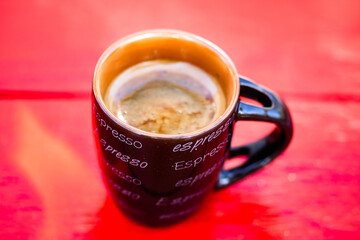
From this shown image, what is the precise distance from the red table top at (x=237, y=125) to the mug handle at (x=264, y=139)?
0.05 metres

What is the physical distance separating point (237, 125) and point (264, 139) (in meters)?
0.12

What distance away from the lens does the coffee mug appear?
49 cm

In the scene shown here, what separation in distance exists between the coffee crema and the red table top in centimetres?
16

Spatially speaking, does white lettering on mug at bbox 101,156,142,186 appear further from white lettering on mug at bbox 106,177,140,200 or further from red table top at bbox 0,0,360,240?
red table top at bbox 0,0,360,240

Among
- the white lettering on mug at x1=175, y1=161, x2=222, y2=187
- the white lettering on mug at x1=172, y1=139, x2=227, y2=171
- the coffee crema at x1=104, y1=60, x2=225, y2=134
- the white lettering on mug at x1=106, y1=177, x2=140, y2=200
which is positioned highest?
the coffee crema at x1=104, y1=60, x2=225, y2=134

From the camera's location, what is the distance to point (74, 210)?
658 mm

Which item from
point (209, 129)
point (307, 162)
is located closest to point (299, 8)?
point (307, 162)

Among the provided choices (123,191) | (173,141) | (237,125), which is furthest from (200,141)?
(237,125)

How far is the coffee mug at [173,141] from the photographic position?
0.49 meters

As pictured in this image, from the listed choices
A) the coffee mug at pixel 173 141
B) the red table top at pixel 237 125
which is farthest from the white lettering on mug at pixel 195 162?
the red table top at pixel 237 125

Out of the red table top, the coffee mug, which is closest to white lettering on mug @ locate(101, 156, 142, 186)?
the coffee mug

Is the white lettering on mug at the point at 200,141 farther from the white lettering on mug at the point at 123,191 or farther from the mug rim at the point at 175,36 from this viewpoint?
the white lettering on mug at the point at 123,191

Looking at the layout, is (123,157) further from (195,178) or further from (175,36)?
(175,36)

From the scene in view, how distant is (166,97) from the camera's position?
2.09ft
